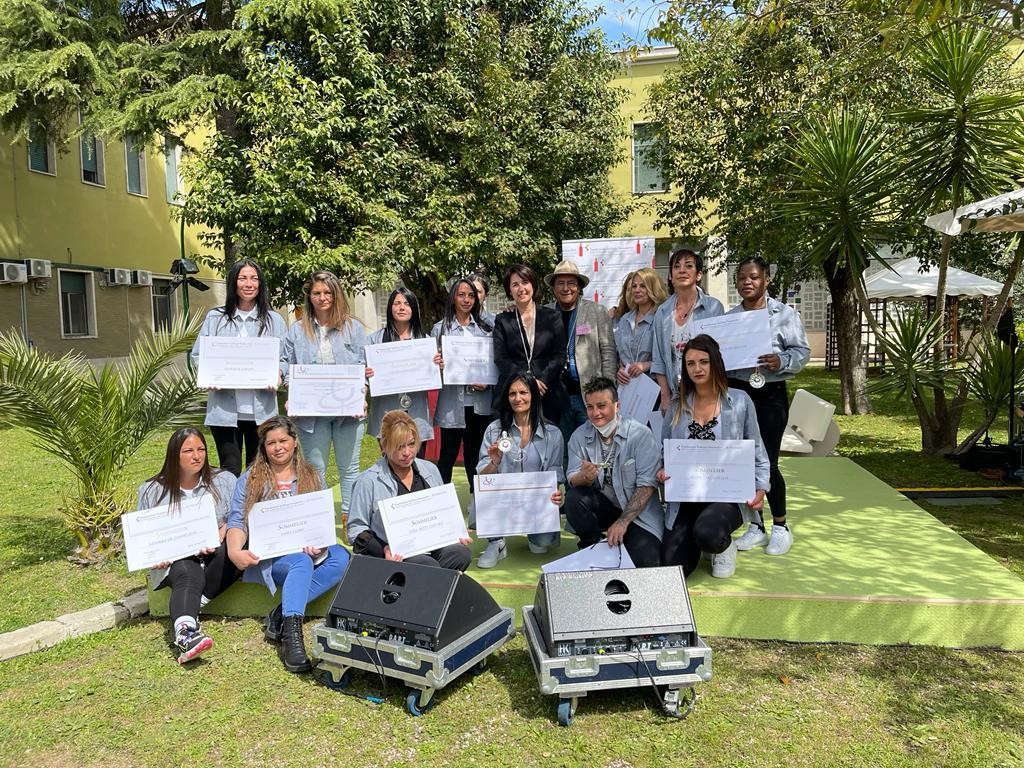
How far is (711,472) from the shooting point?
4211mm

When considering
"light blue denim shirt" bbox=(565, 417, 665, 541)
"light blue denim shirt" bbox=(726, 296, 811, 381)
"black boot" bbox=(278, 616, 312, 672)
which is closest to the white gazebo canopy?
"light blue denim shirt" bbox=(726, 296, 811, 381)

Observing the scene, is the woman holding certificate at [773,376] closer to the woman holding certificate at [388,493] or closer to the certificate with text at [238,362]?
the woman holding certificate at [388,493]

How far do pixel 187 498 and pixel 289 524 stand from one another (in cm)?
61

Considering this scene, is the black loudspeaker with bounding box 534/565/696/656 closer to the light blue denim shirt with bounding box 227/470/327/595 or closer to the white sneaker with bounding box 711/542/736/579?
the white sneaker with bounding box 711/542/736/579

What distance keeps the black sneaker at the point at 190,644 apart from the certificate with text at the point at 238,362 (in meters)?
1.60

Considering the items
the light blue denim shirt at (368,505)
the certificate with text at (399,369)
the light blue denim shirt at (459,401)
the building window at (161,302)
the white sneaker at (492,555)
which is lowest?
the white sneaker at (492,555)

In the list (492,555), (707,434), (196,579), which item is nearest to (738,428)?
(707,434)

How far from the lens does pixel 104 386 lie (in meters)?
5.34

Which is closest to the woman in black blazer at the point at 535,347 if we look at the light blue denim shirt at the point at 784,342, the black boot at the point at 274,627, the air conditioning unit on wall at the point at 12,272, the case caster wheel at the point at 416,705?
the light blue denim shirt at the point at 784,342

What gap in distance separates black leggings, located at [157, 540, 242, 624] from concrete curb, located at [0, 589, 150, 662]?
1.37ft

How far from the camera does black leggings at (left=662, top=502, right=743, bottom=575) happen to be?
4156mm

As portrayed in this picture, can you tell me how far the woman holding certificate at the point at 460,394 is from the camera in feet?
17.7

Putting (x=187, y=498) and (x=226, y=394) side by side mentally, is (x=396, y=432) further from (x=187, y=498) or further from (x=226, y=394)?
(x=226, y=394)

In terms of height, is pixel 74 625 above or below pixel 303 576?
below
